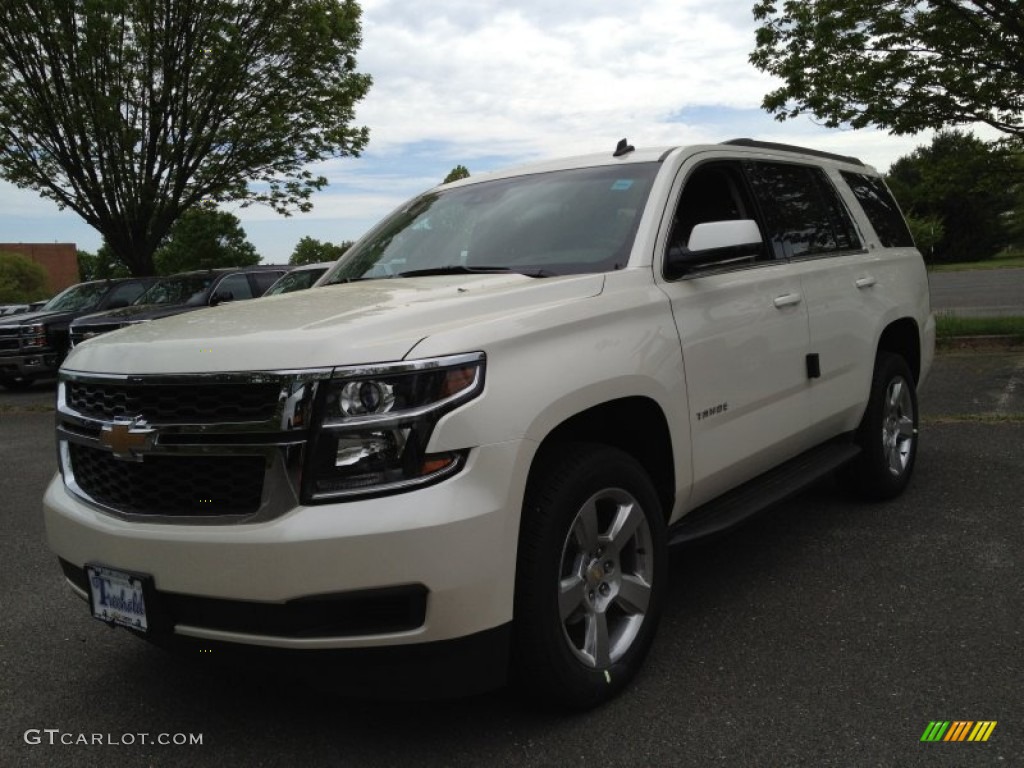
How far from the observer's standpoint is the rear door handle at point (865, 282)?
4516 mm

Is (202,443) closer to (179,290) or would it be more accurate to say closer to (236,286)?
(236,286)

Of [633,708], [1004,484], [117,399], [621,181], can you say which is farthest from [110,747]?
[1004,484]

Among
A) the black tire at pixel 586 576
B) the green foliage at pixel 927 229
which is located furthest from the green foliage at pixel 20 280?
the black tire at pixel 586 576

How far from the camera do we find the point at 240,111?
58.7 feet

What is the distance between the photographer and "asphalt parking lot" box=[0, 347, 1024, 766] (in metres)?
2.56

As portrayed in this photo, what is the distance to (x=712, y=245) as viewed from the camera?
3174mm

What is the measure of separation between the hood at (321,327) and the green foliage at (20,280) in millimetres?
58207

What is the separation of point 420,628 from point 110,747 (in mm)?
1219

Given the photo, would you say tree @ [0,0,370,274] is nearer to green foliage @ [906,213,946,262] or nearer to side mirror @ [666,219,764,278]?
side mirror @ [666,219,764,278]

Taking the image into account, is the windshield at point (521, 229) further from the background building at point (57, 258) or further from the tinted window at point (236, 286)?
the background building at point (57, 258)

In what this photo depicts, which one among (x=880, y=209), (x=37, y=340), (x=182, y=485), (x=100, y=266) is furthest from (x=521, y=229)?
(x=100, y=266)

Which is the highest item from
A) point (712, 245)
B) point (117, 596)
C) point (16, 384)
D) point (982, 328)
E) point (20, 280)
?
point (20, 280)

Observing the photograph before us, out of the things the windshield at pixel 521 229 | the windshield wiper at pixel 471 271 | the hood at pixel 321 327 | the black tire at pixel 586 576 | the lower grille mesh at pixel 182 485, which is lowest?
the black tire at pixel 586 576

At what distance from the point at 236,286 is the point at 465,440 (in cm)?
1251
